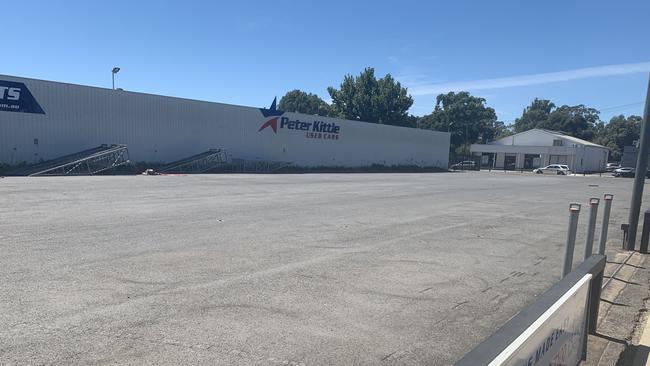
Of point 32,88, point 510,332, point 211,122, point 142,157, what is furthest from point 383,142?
point 510,332

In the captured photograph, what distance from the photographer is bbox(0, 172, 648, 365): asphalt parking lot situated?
164 inches

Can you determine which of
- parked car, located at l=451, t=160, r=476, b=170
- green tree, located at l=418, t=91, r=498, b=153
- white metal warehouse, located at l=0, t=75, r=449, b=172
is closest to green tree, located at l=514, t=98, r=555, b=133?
green tree, located at l=418, t=91, r=498, b=153

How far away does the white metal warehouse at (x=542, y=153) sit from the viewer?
277ft

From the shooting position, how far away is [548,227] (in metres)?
12.4

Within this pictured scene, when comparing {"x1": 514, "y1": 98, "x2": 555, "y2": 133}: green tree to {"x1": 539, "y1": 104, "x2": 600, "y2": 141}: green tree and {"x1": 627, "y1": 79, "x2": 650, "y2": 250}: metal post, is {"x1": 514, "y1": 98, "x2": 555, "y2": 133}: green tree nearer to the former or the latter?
{"x1": 539, "y1": 104, "x2": 600, "y2": 141}: green tree

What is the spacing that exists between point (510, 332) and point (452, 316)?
2.87 meters

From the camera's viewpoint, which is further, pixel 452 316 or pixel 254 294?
pixel 254 294

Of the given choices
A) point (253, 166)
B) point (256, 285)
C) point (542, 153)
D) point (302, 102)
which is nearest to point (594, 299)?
point (256, 285)

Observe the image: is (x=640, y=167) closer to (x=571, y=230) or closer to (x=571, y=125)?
(x=571, y=230)

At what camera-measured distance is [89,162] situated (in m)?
30.7

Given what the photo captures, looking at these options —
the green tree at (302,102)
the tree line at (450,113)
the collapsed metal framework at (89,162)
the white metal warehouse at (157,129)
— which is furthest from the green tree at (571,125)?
the collapsed metal framework at (89,162)

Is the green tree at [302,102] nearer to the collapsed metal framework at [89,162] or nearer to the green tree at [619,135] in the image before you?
Result: the green tree at [619,135]

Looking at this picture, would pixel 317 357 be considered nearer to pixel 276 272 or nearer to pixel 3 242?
pixel 276 272

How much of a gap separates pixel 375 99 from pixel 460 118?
3230cm
